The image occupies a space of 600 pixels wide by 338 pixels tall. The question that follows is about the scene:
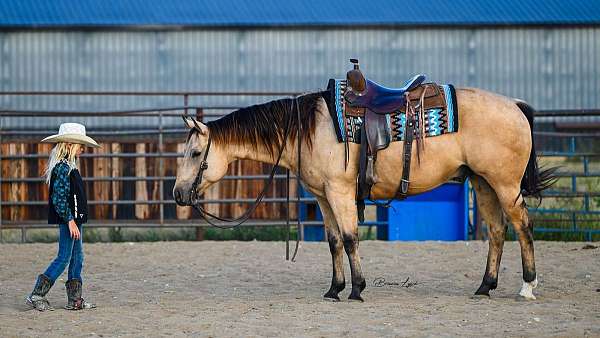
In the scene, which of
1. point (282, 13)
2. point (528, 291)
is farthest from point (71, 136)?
point (282, 13)

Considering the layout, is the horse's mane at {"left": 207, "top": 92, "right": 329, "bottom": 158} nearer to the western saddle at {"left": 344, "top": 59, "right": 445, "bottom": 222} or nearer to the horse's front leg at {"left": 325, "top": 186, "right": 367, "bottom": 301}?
the western saddle at {"left": 344, "top": 59, "right": 445, "bottom": 222}

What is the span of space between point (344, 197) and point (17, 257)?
453 cm

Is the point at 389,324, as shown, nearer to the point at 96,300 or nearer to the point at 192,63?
the point at 96,300

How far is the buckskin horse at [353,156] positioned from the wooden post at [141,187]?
4880 mm

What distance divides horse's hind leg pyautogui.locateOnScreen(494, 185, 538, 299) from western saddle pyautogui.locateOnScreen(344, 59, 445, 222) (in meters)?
0.75

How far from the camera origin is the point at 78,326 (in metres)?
6.19

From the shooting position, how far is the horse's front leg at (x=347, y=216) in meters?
7.11

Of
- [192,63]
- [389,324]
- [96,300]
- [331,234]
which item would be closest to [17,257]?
[96,300]

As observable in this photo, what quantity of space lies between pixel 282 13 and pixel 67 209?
15752mm

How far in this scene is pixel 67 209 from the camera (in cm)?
668

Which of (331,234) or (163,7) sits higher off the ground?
(163,7)

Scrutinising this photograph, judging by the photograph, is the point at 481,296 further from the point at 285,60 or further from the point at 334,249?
the point at 285,60

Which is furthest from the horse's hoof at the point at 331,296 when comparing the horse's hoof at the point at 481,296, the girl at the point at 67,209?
the girl at the point at 67,209

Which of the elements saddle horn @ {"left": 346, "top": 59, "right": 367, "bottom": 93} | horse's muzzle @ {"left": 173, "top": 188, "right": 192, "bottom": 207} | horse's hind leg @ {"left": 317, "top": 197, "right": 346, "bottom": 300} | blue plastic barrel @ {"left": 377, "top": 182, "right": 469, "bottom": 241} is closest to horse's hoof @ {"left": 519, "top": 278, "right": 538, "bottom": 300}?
horse's hind leg @ {"left": 317, "top": 197, "right": 346, "bottom": 300}
